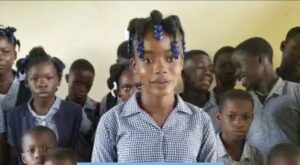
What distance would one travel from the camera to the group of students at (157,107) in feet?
3.85

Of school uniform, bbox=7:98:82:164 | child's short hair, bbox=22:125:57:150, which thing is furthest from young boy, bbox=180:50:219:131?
child's short hair, bbox=22:125:57:150

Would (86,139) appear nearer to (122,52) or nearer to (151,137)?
(122,52)

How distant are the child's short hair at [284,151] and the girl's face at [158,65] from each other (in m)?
0.56

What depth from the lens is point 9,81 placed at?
2.05 m

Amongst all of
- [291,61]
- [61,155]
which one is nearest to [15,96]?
[61,155]

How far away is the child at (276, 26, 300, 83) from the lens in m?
2.07

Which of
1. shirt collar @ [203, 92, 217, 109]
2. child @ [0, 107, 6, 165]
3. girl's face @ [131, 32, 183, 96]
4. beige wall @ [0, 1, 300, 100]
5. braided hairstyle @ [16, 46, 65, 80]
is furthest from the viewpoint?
beige wall @ [0, 1, 300, 100]

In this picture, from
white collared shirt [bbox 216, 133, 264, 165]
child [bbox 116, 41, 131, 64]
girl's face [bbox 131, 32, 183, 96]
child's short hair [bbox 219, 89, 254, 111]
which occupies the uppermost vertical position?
girl's face [bbox 131, 32, 183, 96]

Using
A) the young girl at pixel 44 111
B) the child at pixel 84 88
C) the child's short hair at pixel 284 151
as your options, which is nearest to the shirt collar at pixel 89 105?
the child at pixel 84 88

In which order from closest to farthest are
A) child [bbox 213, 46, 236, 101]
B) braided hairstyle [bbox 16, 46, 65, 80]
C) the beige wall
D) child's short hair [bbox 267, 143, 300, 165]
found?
child's short hair [bbox 267, 143, 300, 165], braided hairstyle [bbox 16, 46, 65, 80], child [bbox 213, 46, 236, 101], the beige wall

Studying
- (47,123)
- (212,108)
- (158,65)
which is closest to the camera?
(158,65)

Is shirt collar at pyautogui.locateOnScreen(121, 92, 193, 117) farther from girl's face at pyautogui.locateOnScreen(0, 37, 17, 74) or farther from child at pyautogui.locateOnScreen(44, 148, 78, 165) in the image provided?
girl's face at pyautogui.locateOnScreen(0, 37, 17, 74)

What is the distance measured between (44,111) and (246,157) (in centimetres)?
77

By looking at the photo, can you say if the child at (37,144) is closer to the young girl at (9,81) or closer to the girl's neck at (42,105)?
the girl's neck at (42,105)
